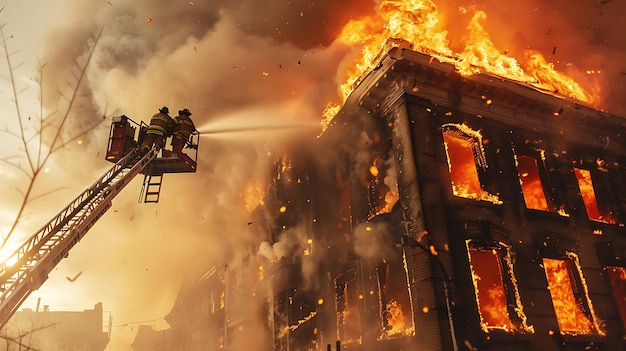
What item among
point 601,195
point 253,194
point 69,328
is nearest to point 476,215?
point 601,195

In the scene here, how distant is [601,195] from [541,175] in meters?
2.74

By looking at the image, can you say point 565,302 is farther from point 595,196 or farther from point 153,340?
point 153,340

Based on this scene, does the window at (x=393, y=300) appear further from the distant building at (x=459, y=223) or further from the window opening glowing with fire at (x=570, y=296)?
the window opening glowing with fire at (x=570, y=296)

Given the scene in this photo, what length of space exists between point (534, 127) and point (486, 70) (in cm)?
243

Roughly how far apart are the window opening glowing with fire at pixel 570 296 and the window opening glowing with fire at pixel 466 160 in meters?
2.53

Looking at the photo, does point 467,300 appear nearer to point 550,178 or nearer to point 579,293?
point 579,293

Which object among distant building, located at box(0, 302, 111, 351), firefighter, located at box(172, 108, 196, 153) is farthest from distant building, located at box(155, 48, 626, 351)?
distant building, located at box(0, 302, 111, 351)

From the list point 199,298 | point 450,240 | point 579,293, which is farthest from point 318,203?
point 199,298

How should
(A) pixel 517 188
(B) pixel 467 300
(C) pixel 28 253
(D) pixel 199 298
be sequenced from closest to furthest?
1. (C) pixel 28 253
2. (B) pixel 467 300
3. (A) pixel 517 188
4. (D) pixel 199 298

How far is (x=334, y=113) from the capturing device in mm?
14555

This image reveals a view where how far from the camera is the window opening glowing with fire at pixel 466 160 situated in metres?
10.7

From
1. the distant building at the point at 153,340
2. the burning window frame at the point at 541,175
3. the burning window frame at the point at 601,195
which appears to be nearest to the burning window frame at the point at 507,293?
the burning window frame at the point at 541,175

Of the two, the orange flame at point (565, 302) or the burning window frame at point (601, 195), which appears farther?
the burning window frame at point (601, 195)

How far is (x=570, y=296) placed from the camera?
10.5 meters
